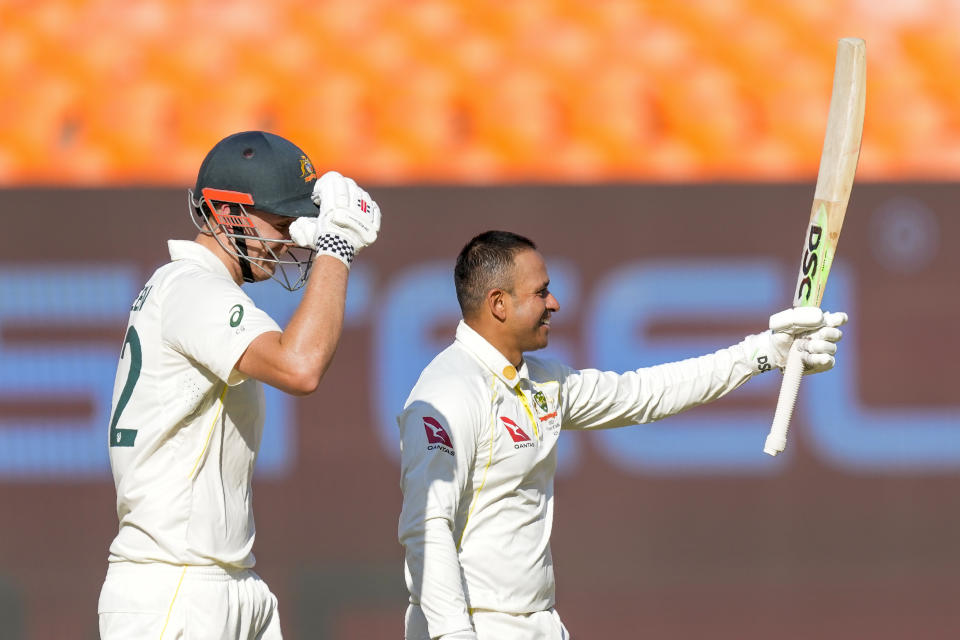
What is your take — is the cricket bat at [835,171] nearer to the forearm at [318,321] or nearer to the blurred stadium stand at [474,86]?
the forearm at [318,321]

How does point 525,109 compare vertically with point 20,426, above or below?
above

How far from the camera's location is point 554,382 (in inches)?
126

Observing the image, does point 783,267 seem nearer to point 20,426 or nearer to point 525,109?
point 525,109

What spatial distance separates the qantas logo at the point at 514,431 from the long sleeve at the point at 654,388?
29 centimetres

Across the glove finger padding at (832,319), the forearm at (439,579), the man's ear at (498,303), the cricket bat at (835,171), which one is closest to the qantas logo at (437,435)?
the forearm at (439,579)

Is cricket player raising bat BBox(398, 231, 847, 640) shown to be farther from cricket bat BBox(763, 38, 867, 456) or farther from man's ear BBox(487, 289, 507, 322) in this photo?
cricket bat BBox(763, 38, 867, 456)

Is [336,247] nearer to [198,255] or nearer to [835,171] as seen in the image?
[198,255]

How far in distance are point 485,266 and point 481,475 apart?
0.53 m

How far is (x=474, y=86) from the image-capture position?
6.70m

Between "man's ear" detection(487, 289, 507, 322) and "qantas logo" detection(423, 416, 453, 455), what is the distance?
1.19 feet

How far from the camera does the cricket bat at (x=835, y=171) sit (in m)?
3.17

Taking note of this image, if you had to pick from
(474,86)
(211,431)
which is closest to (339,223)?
(211,431)

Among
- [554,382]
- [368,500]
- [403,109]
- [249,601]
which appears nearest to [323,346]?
[249,601]

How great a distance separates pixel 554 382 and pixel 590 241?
2.22 meters
